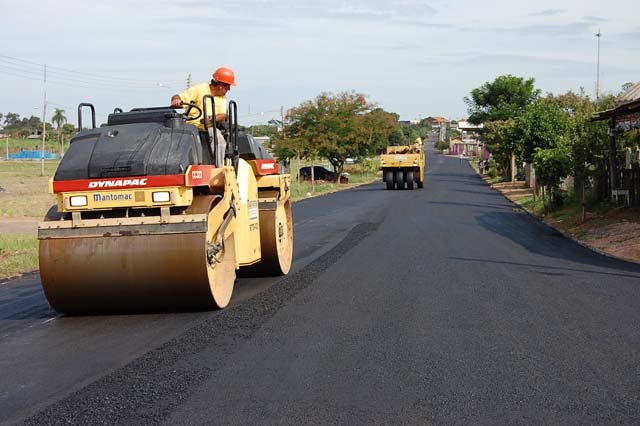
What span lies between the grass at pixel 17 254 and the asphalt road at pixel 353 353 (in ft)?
4.46

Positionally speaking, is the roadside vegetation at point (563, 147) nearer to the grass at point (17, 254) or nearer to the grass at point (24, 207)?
the grass at point (24, 207)

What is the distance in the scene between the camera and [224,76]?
9688mm

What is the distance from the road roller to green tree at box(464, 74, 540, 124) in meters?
56.0

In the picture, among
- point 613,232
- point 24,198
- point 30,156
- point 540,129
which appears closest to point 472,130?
point 540,129

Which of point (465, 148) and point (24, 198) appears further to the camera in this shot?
point (465, 148)

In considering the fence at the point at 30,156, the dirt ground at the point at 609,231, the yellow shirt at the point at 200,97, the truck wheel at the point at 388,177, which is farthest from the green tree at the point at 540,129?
the fence at the point at 30,156

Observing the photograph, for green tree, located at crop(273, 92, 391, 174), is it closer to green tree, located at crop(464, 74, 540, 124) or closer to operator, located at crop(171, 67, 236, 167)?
green tree, located at crop(464, 74, 540, 124)

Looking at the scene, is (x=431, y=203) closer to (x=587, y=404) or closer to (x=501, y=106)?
(x=587, y=404)

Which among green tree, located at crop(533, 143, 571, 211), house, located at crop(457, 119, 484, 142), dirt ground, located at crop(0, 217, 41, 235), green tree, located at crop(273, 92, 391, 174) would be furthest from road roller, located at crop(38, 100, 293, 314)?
house, located at crop(457, 119, 484, 142)

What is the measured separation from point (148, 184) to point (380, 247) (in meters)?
7.70

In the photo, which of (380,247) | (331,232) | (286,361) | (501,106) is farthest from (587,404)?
(501,106)

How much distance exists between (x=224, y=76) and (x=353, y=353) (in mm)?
4190

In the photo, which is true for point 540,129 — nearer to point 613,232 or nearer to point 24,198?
point 613,232

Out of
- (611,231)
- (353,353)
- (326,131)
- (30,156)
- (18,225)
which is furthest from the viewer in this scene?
(30,156)
